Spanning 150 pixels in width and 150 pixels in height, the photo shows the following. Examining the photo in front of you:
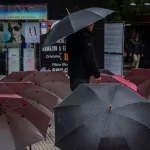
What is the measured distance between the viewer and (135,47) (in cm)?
2020

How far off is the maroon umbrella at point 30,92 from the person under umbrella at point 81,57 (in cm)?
66

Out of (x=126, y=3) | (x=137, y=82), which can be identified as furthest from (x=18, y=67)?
(x=126, y=3)

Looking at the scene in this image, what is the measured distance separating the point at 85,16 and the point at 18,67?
7.03 meters

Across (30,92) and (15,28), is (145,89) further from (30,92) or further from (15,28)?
(15,28)

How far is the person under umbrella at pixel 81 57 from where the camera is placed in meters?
6.65

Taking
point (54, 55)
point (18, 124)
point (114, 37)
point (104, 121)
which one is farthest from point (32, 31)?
point (104, 121)

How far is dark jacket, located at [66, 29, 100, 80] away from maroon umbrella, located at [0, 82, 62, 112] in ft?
2.18

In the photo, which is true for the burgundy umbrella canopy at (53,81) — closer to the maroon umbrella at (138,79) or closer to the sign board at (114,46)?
the maroon umbrella at (138,79)

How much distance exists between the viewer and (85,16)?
6977mm

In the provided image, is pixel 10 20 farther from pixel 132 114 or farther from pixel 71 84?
pixel 132 114

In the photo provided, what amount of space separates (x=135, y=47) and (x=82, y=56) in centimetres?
1369

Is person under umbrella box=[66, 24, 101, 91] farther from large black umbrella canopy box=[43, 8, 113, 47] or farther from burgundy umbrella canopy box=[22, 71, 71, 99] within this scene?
burgundy umbrella canopy box=[22, 71, 71, 99]

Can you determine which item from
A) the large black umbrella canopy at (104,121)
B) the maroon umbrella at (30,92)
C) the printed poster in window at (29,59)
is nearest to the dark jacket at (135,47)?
the printed poster in window at (29,59)

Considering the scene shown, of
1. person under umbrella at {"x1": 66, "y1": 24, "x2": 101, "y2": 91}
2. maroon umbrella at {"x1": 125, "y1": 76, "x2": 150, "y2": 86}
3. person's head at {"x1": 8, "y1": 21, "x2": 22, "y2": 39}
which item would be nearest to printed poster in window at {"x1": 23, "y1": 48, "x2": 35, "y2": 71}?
person's head at {"x1": 8, "y1": 21, "x2": 22, "y2": 39}
